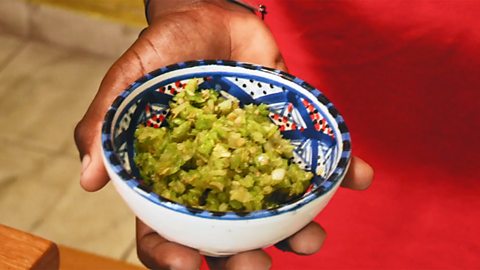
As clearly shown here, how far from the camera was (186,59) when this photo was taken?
1071mm

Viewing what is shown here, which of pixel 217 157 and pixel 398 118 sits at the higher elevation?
pixel 217 157

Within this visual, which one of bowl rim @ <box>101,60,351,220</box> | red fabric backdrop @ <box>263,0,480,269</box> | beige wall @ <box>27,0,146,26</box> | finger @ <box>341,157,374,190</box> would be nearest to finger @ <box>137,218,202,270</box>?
bowl rim @ <box>101,60,351,220</box>

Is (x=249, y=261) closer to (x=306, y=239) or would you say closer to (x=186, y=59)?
(x=306, y=239)

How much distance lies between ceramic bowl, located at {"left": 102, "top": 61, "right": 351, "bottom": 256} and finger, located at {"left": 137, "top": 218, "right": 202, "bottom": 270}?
0.02 meters

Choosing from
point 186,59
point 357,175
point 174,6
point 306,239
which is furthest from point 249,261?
point 174,6

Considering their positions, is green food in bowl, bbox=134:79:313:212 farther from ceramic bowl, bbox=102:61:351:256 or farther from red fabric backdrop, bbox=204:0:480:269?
red fabric backdrop, bbox=204:0:480:269

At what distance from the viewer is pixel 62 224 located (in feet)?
6.68

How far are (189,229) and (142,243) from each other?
0.18m

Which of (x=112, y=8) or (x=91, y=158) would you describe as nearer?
(x=91, y=158)

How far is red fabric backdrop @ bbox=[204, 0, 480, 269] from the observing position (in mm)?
1109

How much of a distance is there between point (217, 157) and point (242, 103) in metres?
0.15

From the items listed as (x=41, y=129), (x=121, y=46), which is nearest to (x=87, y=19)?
(x=121, y=46)

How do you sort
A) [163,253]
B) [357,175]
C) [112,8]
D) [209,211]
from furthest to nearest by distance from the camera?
[112,8] → [357,175] → [163,253] → [209,211]

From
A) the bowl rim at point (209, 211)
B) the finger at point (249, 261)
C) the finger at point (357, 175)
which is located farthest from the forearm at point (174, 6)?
the finger at point (249, 261)
